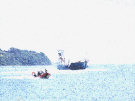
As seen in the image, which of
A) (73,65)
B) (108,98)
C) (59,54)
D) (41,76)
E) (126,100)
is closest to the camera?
(126,100)

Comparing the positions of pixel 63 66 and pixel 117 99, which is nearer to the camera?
pixel 117 99

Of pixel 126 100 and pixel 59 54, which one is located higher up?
pixel 59 54

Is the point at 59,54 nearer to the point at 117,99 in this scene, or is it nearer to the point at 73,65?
the point at 73,65

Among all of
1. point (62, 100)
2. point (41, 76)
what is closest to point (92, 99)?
point (62, 100)

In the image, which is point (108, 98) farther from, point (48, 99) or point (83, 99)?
point (48, 99)

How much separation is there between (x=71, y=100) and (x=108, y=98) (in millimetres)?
6058

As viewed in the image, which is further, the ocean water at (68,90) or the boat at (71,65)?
the boat at (71,65)

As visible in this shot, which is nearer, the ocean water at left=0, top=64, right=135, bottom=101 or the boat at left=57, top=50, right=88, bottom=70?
the ocean water at left=0, top=64, right=135, bottom=101

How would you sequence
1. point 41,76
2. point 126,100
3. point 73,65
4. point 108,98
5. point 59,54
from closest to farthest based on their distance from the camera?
point 126,100
point 108,98
point 41,76
point 73,65
point 59,54

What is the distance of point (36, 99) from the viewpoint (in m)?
39.8

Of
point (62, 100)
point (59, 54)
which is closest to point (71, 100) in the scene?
point (62, 100)

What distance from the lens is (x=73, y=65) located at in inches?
4953

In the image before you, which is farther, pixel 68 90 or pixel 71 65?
pixel 71 65

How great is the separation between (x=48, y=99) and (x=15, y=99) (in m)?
5.03
